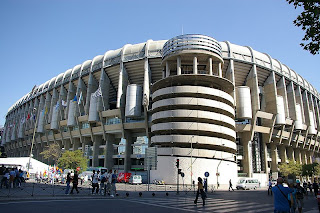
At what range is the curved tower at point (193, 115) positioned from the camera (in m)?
43.2

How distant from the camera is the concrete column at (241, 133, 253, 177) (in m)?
55.8

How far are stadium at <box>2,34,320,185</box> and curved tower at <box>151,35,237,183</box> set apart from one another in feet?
0.60

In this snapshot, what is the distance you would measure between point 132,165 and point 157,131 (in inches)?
669

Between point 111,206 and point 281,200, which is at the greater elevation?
point 281,200

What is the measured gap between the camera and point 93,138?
6222 centimetres

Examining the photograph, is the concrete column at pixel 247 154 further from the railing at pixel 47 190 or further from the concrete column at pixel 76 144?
the concrete column at pixel 76 144

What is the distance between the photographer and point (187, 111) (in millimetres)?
45625

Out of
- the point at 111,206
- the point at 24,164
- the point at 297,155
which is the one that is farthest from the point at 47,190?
the point at 297,155

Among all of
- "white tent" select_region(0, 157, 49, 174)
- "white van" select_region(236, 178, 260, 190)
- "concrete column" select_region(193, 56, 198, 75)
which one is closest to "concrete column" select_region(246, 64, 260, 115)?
"concrete column" select_region(193, 56, 198, 75)

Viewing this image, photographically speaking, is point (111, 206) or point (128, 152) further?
point (128, 152)

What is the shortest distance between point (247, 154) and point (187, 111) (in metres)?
21.5

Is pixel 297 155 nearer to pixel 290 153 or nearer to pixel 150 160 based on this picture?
pixel 290 153

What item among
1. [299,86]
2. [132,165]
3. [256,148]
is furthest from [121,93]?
[299,86]

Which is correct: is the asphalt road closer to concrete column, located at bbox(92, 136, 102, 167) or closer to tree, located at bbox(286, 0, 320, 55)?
tree, located at bbox(286, 0, 320, 55)
